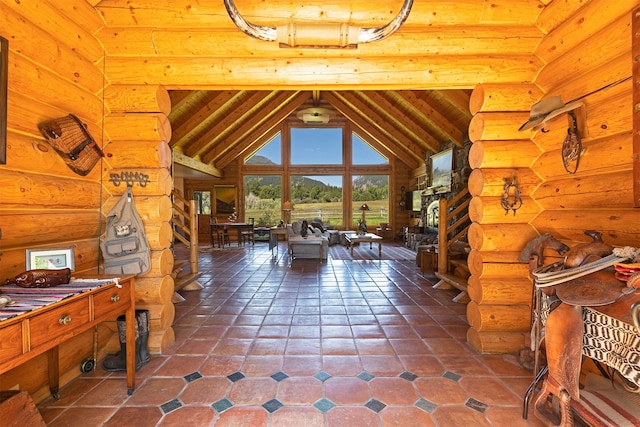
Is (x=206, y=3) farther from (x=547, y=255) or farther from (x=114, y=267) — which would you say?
(x=547, y=255)

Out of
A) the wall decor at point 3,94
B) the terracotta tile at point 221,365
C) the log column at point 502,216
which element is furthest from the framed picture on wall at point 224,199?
the log column at point 502,216

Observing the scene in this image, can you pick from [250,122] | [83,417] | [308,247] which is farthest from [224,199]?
[83,417]

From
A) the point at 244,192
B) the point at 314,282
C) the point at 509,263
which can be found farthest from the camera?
the point at 244,192

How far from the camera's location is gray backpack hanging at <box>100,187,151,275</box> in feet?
8.16

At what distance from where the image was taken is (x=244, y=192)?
12.8 metres

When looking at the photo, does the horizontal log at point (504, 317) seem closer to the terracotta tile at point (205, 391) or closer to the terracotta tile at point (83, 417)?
the terracotta tile at point (205, 391)

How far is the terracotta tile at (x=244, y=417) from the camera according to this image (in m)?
1.82

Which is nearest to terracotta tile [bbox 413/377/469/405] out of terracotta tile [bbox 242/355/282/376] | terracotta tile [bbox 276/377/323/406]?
terracotta tile [bbox 276/377/323/406]

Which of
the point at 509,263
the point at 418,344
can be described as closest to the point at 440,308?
the point at 418,344

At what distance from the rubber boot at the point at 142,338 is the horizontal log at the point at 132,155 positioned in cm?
132

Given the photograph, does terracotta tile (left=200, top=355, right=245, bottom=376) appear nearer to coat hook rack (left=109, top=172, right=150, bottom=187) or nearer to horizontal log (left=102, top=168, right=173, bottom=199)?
horizontal log (left=102, top=168, right=173, bottom=199)

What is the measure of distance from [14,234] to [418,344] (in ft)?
10.8

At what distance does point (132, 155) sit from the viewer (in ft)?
8.82

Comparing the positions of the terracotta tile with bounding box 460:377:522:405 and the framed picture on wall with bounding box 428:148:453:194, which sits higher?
the framed picture on wall with bounding box 428:148:453:194
